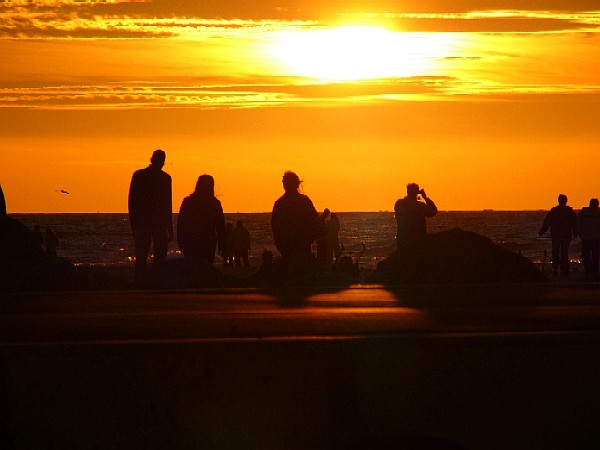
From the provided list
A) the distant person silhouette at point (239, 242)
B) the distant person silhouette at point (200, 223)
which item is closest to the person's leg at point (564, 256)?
the distant person silhouette at point (200, 223)

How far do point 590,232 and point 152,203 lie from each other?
13324 millimetres

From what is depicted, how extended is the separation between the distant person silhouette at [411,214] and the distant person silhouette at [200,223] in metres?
3.85

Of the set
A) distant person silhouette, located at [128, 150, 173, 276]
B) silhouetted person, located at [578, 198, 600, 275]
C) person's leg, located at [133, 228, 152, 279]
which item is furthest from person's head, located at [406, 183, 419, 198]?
silhouetted person, located at [578, 198, 600, 275]

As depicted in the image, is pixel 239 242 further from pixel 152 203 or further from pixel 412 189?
pixel 152 203

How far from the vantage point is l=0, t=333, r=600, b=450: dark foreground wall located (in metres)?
3.02

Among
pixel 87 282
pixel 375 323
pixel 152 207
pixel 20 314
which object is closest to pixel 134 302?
pixel 20 314

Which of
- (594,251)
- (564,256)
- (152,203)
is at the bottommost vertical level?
(564,256)

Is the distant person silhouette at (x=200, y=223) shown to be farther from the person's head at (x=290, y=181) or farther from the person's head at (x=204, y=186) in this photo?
the person's head at (x=290, y=181)

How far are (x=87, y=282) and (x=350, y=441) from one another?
17.0 ft

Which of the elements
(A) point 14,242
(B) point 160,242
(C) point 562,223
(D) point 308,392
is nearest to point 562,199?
(C) point 562,223

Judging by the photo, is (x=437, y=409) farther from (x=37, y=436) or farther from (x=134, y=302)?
(x=134, y=302)

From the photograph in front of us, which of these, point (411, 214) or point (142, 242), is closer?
point (142, 242)

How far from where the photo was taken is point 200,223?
1385cm

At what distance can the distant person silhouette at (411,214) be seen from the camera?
56.0 feet
